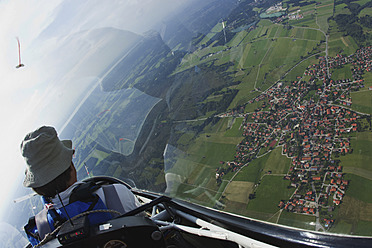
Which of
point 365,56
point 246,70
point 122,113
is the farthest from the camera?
point 122,113

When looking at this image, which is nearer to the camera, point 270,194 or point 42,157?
point 42,157

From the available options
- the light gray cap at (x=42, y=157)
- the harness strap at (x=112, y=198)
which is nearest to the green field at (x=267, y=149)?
the harness strap at (x=112, y=198)

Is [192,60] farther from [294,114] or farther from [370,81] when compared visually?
[370,81]

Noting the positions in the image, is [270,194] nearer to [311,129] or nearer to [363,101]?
[311,129]

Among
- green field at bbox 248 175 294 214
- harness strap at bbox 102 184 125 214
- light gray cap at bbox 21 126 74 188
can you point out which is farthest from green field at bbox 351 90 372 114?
→ light gray cap at bbox 21 126 74 188

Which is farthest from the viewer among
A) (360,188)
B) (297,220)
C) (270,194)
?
(270,194)

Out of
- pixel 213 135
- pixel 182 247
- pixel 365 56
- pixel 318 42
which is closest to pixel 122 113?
pixel 213 135

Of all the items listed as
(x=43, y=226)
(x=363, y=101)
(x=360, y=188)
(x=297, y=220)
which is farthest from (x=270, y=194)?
(x=43, y=226)
